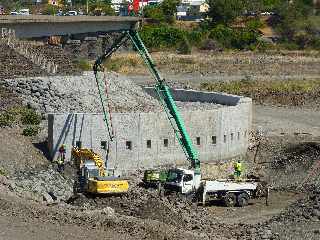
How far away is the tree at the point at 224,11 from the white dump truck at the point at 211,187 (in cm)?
9225

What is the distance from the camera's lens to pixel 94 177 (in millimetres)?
32500

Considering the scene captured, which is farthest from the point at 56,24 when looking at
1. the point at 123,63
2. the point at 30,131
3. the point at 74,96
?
the point at 123,63

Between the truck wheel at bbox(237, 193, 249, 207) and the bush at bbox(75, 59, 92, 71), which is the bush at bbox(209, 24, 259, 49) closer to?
the bush at bbox(75, 59, 92, 71)

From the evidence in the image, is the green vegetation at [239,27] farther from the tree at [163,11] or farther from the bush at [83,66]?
the bush at [83,66]

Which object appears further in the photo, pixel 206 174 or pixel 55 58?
pixel 55 58

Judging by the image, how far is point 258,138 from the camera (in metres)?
47.3

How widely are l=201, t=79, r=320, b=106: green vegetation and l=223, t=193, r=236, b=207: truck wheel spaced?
3279cm

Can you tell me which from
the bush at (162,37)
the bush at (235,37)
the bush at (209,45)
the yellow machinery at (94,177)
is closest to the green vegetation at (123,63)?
the bush at (162,37)

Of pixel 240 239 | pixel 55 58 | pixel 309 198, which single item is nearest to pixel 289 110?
pixel 55 58

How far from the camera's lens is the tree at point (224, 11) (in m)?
126

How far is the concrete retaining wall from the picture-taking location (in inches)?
1487

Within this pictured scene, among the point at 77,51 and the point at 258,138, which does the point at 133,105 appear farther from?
the point at 77,51

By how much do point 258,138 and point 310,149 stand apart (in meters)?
4.18

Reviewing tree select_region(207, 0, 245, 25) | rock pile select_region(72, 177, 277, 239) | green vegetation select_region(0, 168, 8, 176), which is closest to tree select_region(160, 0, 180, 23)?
tree select_region(207, 0, 245, 25)
